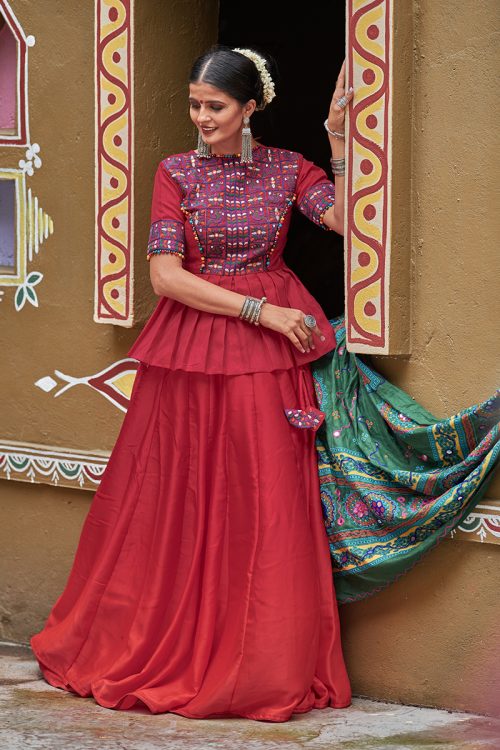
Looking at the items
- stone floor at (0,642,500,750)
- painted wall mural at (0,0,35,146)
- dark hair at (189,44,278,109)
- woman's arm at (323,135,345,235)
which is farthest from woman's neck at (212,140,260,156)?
stone floor at (0,642,500,750)

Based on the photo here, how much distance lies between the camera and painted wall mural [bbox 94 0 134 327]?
4.84m

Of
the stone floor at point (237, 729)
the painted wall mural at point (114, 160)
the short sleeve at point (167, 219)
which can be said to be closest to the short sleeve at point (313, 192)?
the short sleeve at point (167, 219)

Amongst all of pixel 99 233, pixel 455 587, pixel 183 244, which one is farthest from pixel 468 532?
pixel 99 233

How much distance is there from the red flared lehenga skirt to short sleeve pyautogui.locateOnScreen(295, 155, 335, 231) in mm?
500

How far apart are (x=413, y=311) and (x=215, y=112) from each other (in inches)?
33.5

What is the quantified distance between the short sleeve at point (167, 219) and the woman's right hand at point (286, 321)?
1.09 feet

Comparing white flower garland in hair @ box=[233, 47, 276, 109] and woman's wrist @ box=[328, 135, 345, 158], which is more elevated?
white flower garland in hair @ box=[233, 47, 276, 109]

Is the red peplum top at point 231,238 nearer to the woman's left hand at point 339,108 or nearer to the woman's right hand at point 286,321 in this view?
the woman's right hand at point 286,321

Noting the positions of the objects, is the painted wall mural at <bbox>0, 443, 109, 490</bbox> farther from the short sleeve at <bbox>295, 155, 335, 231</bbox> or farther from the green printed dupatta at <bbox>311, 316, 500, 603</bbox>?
the short sleeve at <bbox>295, 155, 335, 231</bbox>

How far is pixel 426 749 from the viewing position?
13.5 feet

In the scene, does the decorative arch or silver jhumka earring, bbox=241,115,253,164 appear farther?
silver jhumka earring, bbox=241,115,253,164

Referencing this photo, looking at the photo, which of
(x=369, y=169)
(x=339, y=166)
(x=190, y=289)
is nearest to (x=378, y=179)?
(x=369, y=169)

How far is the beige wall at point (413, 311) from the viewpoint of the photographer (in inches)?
169

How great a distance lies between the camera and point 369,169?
4.33 meters
